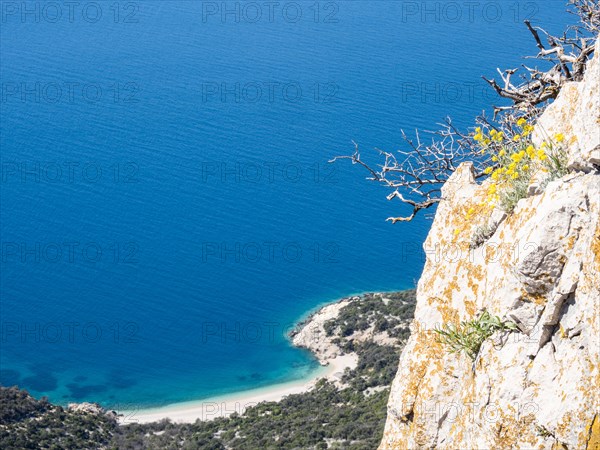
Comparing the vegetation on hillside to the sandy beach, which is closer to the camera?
the vegetation on hillside

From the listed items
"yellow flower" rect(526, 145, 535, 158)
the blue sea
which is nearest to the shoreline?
the blue sea

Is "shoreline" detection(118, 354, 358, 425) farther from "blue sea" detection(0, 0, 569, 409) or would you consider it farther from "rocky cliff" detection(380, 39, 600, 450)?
"rocky cliff" detection(380, 39, 600, 450)

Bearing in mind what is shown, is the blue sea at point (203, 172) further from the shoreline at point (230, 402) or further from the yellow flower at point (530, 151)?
the yellow flower at point (530, 151)

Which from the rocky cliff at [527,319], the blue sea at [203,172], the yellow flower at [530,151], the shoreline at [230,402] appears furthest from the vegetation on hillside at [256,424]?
the yellow flower at [530,151]

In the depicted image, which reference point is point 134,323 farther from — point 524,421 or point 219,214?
point 524,421

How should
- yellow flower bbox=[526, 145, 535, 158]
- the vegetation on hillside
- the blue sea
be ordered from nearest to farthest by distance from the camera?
yellow flower bbox=[526, 145, 535, 158], the vegetation on hillside, the blue sea

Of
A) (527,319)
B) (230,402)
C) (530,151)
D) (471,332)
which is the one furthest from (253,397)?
(527,319)

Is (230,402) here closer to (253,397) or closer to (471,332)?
(253,397)
